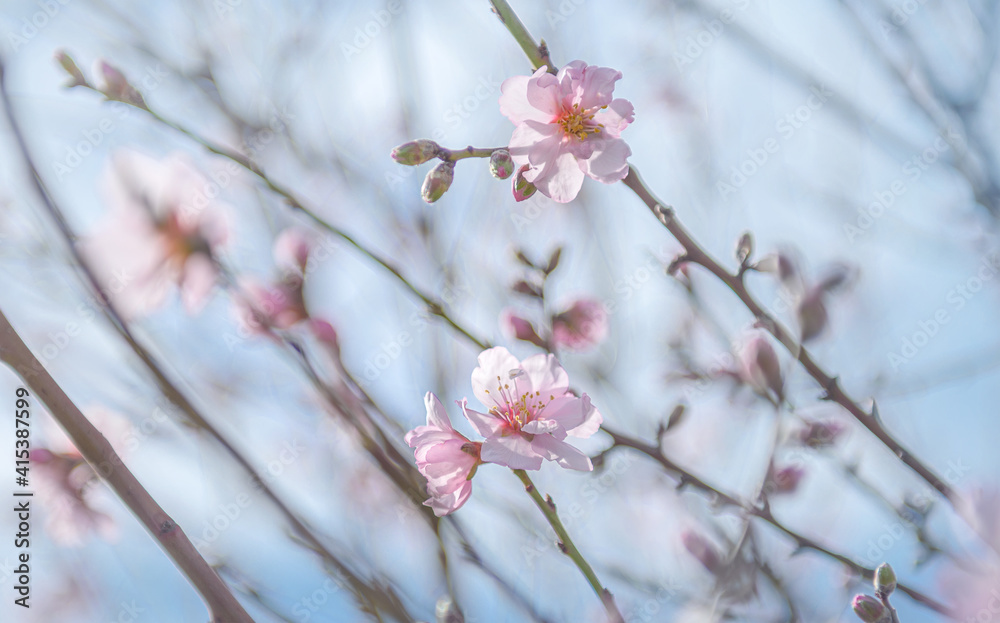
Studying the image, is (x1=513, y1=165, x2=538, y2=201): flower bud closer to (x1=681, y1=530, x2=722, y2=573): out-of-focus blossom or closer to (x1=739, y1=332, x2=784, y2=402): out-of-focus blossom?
(x1=739, y1=332, x2=784, y2=402): out-of-focus blossom

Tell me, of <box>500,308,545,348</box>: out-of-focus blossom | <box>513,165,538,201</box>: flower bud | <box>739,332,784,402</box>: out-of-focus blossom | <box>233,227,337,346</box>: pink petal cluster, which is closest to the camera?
<box>513,165,538,201</box>: flower bud

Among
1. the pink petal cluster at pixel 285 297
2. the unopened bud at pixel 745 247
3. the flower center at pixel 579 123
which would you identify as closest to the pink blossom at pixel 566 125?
the flower center at pixel 579 123

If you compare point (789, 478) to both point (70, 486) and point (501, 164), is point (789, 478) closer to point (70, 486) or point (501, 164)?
point (501, 164)

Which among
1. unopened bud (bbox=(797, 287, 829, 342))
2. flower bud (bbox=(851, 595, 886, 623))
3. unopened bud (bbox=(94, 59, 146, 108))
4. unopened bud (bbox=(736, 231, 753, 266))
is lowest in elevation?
flower bud (bbox=(851, 595, 886, 623))

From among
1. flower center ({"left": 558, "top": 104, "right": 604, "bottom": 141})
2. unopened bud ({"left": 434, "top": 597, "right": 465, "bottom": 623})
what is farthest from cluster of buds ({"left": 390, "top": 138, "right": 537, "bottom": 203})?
unopened bud ({"left": 434, "top": 597, "right": 465, "bottom": 623})

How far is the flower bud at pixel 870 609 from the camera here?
1.11m

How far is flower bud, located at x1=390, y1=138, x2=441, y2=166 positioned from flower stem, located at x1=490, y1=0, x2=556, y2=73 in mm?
259

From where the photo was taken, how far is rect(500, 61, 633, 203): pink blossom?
1316mm

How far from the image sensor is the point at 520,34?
3.78ft

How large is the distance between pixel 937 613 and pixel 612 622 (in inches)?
28.7

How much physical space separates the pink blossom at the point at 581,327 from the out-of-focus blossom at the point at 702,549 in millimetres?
673

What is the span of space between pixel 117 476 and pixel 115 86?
1.05 metres

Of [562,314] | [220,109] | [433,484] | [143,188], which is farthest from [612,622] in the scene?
[220,109]

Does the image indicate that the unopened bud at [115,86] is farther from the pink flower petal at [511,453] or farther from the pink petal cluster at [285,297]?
the pink flower petal at [511,453]
